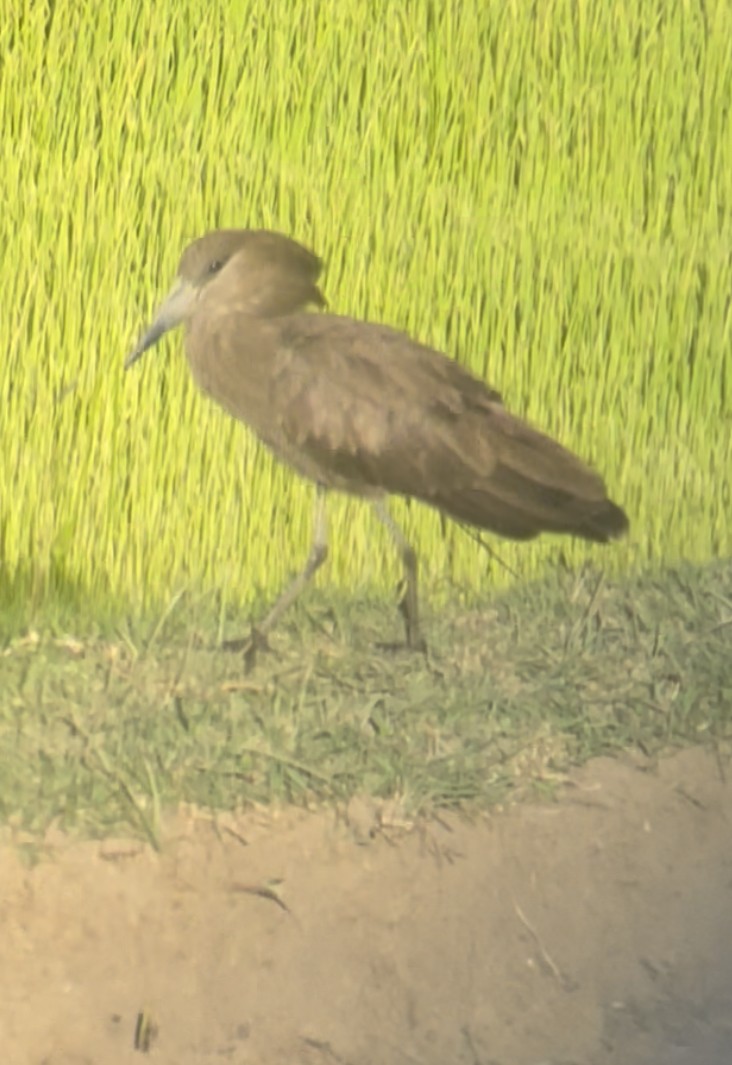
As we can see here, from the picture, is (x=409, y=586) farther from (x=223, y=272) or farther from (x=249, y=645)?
(x=223, y=272)

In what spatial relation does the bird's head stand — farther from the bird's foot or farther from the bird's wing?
the bird's foot

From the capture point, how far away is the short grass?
1.43m

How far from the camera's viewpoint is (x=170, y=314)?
1.55m

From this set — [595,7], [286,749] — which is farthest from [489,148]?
[286,749]

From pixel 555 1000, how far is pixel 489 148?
869mm

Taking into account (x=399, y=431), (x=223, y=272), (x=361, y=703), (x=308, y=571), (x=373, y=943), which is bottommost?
(x=373, y=943)

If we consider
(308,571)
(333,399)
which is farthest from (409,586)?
(333,399)

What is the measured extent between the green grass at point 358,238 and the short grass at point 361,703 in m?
0.05

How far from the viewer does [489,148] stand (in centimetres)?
162

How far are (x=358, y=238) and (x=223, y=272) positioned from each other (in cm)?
15

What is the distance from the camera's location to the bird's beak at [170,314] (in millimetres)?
1546

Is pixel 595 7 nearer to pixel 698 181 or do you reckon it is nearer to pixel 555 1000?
pixel 698 181

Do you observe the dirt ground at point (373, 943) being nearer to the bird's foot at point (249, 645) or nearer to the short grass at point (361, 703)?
the short grass at point (361, 703)

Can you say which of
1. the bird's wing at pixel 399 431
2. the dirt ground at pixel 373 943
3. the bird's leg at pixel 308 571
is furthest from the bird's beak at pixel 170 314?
the dirt ground at pixel 373 943
